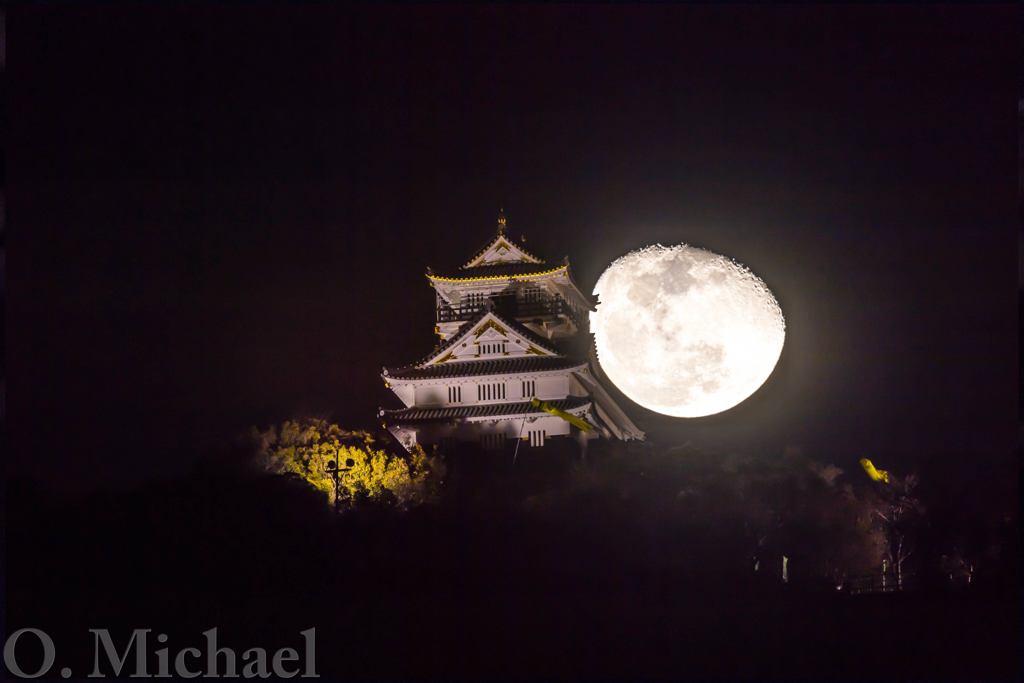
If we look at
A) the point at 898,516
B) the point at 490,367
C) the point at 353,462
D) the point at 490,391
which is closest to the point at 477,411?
the point at 490,391

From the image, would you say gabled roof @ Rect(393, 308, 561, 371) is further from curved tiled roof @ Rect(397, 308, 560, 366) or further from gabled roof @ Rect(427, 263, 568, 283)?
gabled roof @ Rect(427, 263, 568, 283)

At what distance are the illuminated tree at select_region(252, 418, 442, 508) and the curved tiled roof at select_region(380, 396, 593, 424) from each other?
88.6 inches

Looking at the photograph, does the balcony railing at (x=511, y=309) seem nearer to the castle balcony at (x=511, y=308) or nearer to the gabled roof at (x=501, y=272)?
the castle balcony at (x=511, y=308)

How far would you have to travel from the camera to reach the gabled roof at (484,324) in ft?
188

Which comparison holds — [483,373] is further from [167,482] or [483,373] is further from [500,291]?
[167,482]

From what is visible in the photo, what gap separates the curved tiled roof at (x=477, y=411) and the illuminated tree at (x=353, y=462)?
7.38ft

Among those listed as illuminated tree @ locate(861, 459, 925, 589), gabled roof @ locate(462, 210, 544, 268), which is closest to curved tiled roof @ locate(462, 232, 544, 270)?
gabled roof @ locate(462, 210, 544, 268)

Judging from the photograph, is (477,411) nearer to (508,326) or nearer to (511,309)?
(508,326)

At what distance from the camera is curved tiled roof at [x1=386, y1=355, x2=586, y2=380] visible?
5694 centimetres

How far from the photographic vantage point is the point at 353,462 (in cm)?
5306

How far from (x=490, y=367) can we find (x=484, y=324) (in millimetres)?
1501

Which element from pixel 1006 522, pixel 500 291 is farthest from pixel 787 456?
pixel 500 291

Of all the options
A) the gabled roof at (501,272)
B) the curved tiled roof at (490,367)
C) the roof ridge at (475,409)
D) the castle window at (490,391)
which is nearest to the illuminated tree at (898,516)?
the roof ridge at (475,409)

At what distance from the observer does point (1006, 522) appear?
177 feet
